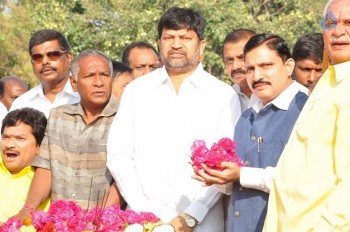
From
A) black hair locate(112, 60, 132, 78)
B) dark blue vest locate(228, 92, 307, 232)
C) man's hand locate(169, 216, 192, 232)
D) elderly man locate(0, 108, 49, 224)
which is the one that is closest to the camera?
dark blue vest locate(228, 92, 307, 232)

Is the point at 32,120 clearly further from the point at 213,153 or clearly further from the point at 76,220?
the point at 213,153

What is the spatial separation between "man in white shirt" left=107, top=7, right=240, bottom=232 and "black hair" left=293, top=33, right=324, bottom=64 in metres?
0.89

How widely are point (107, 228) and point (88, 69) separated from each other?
5.73 feet

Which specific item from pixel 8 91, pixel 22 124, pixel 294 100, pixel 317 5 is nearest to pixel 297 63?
pixel 294 100

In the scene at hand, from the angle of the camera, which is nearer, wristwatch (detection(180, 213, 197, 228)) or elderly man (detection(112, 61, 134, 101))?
wristwatch (detection(180, 213, 197, 228))

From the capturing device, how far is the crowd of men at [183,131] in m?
4.25

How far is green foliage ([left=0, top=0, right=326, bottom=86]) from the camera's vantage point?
21547 millimetres

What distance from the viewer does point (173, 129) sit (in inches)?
242

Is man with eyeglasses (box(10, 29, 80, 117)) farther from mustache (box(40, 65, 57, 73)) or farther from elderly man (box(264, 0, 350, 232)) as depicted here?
elderly man (box(264, 0, 350, 232))

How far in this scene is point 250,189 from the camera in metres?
5.34

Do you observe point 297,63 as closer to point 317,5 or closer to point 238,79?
point 238,79

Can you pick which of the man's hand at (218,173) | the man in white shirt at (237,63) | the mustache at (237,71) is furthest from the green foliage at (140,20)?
the man's hand at (218,173)

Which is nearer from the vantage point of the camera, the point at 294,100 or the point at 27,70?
the point at 294,100

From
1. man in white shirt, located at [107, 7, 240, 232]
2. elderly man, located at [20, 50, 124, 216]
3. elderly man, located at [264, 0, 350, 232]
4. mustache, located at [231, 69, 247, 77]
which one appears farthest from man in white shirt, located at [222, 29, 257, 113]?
elderly man, located at [264, 0, 350, 232]
